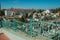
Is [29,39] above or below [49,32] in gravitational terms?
below

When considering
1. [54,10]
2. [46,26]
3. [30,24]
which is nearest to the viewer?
[46,26]

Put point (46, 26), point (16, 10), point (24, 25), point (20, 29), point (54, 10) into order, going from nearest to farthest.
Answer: point (46, 26) → point (24, 25) → point (20, 29) → point (54, 10) → point (16, 10)

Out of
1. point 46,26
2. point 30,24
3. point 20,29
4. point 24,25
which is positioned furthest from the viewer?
point 20,29

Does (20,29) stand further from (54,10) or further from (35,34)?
(54,10)

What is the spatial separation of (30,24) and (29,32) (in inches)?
14.4

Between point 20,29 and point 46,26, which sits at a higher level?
point 46,26

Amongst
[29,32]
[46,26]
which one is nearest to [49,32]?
[46,26]

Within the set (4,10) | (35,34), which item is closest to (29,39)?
(35,34)

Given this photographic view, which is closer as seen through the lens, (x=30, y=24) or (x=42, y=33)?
(x=42, y=33)

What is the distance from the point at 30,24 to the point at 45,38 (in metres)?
1.08

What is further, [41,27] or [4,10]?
[4,10]

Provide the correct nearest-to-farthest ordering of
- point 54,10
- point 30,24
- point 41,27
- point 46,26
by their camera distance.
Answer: point 46,26, point 41,27, point 30,24, point 54,10

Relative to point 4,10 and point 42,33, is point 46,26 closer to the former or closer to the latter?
point 42,33

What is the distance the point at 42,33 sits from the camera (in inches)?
248
